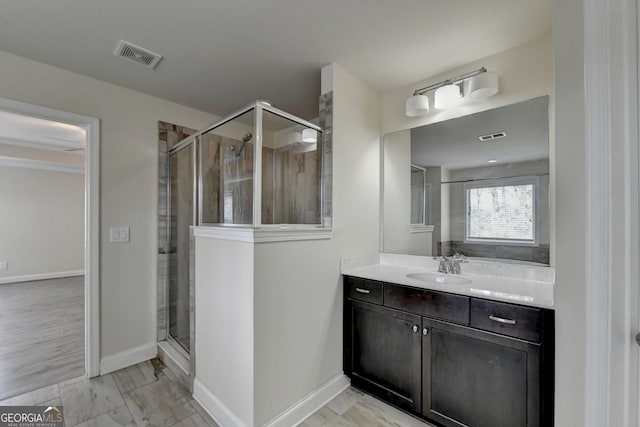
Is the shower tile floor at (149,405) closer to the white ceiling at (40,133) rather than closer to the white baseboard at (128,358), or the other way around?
the white baseboard at (128,358)

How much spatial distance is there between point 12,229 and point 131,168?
4.83m

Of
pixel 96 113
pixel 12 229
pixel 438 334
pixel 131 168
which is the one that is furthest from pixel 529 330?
pixel 12 229

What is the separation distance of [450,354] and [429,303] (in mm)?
297

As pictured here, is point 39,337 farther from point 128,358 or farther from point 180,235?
point 180,235

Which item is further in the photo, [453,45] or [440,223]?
[440,223]

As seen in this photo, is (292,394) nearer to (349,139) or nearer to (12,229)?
(349,139)

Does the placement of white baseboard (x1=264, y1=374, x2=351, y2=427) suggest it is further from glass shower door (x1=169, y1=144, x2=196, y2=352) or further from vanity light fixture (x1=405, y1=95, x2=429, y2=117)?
vanity light fixture (x1=405, y1=95, x2=429, y2=117)

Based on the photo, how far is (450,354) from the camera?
160 cm

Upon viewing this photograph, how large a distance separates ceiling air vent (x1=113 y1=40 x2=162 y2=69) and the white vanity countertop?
2013 millimetres

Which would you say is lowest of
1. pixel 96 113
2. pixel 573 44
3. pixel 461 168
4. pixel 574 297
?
pixel 574 297

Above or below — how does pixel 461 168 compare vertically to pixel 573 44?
below

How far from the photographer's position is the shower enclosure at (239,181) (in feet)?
5.88

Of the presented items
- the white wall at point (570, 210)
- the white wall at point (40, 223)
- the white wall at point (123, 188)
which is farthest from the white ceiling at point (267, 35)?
the white wall at point (40, 223)

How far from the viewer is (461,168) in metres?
2.12
